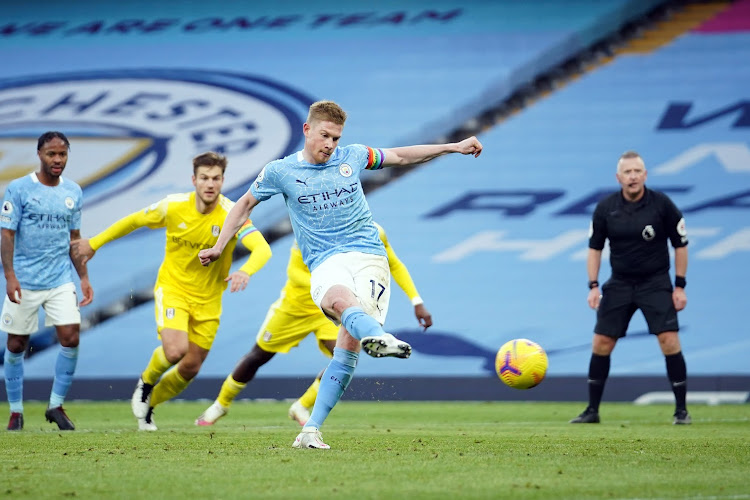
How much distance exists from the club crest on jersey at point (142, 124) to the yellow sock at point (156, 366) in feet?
29.5

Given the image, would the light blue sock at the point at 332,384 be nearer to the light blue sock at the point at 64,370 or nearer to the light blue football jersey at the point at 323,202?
the light blue football jersey at the point at 323,202

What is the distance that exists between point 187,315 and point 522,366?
291 centimetres

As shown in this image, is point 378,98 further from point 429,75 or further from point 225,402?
point 225,402

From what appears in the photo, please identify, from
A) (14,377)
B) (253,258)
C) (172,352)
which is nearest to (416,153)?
(253,258)

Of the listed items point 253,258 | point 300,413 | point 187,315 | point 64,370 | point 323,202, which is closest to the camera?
point 323,202

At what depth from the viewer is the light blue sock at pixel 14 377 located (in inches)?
364

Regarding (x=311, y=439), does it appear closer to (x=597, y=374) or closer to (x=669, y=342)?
(x=597, y=374)

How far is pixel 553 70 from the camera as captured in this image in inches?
707

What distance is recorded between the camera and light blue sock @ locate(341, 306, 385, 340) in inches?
237

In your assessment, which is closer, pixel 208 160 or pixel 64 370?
pixel 208 160

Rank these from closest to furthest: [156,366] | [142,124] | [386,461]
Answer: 1. [386,461]
2. [156,366]
3. [142,124]

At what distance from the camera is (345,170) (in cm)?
681

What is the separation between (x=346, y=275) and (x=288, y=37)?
13.4 meters

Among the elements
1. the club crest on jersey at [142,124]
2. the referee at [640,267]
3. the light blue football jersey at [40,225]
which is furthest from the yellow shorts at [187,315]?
the club crest on jersey at [142,124]
